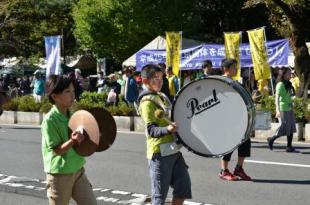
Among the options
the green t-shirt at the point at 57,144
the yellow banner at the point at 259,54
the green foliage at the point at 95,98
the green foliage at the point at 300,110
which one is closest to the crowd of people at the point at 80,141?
the green t-shirt at the point at 57,144

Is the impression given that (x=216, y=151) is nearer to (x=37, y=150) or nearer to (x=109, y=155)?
(x=109, y=155)

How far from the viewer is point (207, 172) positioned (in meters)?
9.65

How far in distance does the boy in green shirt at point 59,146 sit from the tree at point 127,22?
1049 inches

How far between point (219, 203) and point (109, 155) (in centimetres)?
473

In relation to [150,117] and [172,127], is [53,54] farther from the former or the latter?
[172,127]

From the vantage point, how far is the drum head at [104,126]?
4688mm

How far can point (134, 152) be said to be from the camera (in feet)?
40.1

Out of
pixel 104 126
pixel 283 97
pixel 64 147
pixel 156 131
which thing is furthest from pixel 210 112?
pixel 283 97

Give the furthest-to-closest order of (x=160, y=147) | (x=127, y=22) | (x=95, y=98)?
1. (x=127, y=22)
2. (x=95, y=98)
3. (x=160, y=147)

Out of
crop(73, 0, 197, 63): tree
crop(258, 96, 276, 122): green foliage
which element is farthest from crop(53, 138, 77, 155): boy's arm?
crop(73, 0, 197, 63): tree

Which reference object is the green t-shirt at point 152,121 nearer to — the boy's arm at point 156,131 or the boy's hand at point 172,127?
the boy's arm at point 156,131

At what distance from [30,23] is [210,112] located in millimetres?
33783

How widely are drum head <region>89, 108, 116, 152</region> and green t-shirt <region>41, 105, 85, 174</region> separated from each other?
0.69 feet

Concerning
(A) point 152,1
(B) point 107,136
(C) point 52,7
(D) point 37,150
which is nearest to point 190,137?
(B) point 107,136
